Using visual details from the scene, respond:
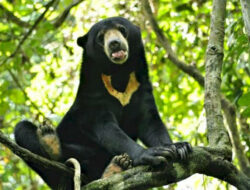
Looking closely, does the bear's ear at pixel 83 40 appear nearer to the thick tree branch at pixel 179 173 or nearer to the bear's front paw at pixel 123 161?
the bear's front paw at pixel 123 161

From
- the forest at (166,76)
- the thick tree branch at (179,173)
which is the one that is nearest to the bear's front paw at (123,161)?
the forest at (166,76)

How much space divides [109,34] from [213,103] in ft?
6.28

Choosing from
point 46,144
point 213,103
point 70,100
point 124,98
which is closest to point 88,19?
point 70,100

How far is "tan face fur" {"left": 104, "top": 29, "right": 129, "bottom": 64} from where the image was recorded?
5250mm

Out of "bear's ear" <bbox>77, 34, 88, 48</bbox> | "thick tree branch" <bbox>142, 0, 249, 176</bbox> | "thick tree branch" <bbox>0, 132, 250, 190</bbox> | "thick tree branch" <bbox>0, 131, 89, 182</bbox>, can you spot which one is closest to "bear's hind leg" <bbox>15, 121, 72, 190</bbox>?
"thick tree branch" <bbox>0, 132, 250, 190</bbox>

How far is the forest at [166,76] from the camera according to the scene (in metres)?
3.77

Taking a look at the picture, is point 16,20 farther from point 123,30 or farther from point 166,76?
point 166,76

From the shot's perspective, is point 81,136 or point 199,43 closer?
point 81,136

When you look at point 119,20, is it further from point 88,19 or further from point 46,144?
point 88,19

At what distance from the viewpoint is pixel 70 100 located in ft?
28.4

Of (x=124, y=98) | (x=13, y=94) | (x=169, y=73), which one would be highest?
(x=13, y=94)

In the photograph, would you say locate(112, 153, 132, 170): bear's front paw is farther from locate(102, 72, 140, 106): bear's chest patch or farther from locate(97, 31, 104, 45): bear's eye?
locate(97, 31, 104, 45): bear's eye

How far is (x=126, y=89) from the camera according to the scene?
214 inches

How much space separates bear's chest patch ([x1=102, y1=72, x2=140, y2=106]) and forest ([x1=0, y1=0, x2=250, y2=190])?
791 millimetres
